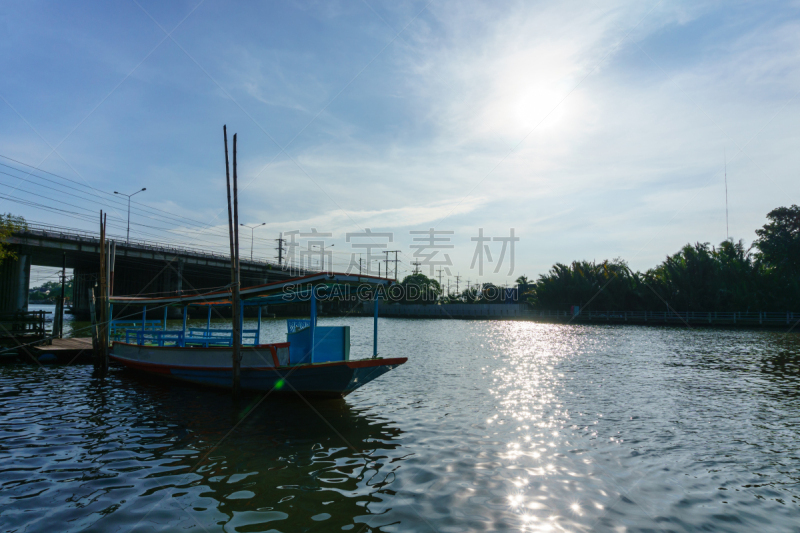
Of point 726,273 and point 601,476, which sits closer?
point 601,476

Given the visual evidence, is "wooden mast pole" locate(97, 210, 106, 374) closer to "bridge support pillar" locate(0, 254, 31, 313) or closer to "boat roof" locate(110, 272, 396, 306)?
"boat roof" locate(110, 272, 396, 306)

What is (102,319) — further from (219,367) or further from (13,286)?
(13,286)

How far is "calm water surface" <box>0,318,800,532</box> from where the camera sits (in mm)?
7031

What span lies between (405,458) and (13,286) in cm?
4994

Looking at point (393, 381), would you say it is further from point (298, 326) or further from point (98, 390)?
point (98, 390)

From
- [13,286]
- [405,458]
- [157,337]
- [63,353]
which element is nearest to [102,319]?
[157,337]

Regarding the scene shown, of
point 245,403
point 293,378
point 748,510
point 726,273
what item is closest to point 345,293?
point 293,378

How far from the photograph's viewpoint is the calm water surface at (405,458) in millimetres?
7031

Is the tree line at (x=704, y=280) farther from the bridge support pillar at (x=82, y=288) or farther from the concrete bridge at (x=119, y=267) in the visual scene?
the bridge support pillar at (x=82, y=288)

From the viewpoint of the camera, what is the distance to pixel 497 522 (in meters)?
6.83

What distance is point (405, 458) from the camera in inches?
378

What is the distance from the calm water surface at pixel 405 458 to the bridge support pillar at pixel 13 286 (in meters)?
33.0

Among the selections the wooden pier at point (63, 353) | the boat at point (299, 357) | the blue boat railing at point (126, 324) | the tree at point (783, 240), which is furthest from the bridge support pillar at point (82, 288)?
the tree at point (783, 240)

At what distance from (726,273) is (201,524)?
73.5 metres
